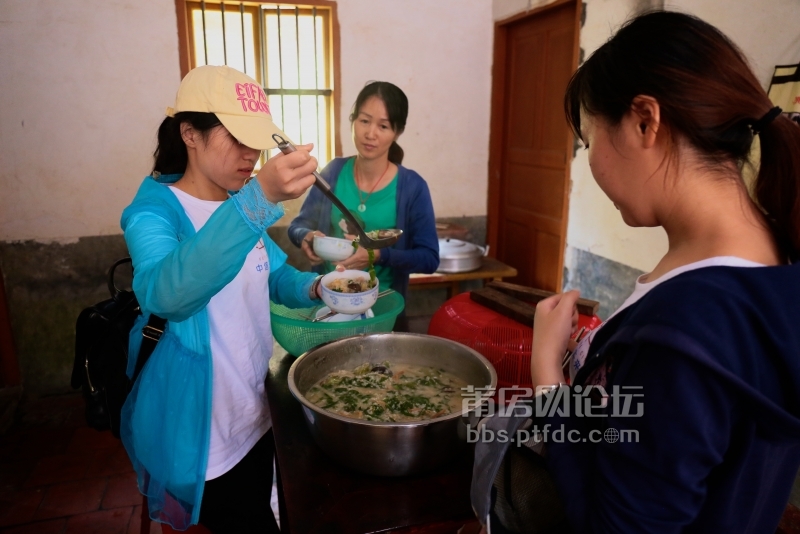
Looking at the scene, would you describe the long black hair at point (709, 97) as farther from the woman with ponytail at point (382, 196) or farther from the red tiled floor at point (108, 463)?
the red tiled floor at point (108, 463)

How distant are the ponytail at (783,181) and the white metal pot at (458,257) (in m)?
2.84

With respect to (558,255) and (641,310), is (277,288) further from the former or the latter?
(558,255)

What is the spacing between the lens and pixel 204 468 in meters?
1.38

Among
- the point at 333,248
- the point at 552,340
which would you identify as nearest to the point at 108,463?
the point at 333,248

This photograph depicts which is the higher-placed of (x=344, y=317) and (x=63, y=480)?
(x=344, y=317)

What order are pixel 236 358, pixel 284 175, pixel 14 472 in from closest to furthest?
pixel 284 175 → pixel 236 358 → pixel 14 472

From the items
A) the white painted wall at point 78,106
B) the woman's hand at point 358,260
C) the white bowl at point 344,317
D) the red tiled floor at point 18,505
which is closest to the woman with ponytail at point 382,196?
the woman's hand at point 358,260

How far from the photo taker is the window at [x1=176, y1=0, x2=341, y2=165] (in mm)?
3631

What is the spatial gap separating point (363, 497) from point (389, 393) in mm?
358

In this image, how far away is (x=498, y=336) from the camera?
1.48 m

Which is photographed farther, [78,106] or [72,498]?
[78,106]

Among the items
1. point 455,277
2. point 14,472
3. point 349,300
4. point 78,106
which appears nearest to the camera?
point 349,300

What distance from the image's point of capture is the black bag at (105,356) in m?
1.49

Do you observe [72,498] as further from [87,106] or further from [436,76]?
[436,76]
